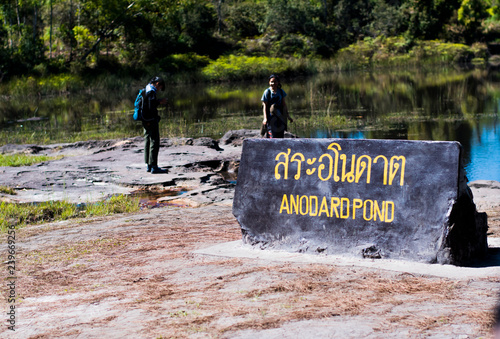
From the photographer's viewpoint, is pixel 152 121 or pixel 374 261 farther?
pixel 152 121

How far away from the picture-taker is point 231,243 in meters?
6.60

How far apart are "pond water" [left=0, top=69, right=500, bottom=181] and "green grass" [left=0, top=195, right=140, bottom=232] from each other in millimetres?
6874

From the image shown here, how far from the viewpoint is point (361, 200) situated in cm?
580

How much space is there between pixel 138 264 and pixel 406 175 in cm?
256

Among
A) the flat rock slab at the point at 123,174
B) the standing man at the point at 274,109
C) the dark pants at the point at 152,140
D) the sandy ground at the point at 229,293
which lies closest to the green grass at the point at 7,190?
the flat rock slab at the point at 123,174

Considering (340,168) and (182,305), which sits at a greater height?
(340,168)

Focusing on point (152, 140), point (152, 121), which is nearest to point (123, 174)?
point (152, 140)

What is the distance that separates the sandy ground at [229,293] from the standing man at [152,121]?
584 cm

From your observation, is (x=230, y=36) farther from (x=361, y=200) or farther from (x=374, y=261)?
(x=374, y=261)

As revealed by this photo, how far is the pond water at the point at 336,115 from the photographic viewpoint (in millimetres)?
19188

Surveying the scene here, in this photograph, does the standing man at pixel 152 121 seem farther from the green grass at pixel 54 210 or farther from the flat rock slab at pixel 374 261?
the flat rock slab at pixel 374 261

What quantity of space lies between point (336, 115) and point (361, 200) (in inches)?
729

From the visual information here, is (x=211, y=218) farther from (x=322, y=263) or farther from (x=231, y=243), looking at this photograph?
(x=322, y=263)

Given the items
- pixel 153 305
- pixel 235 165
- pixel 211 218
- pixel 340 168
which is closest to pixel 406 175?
pixel 340 168
